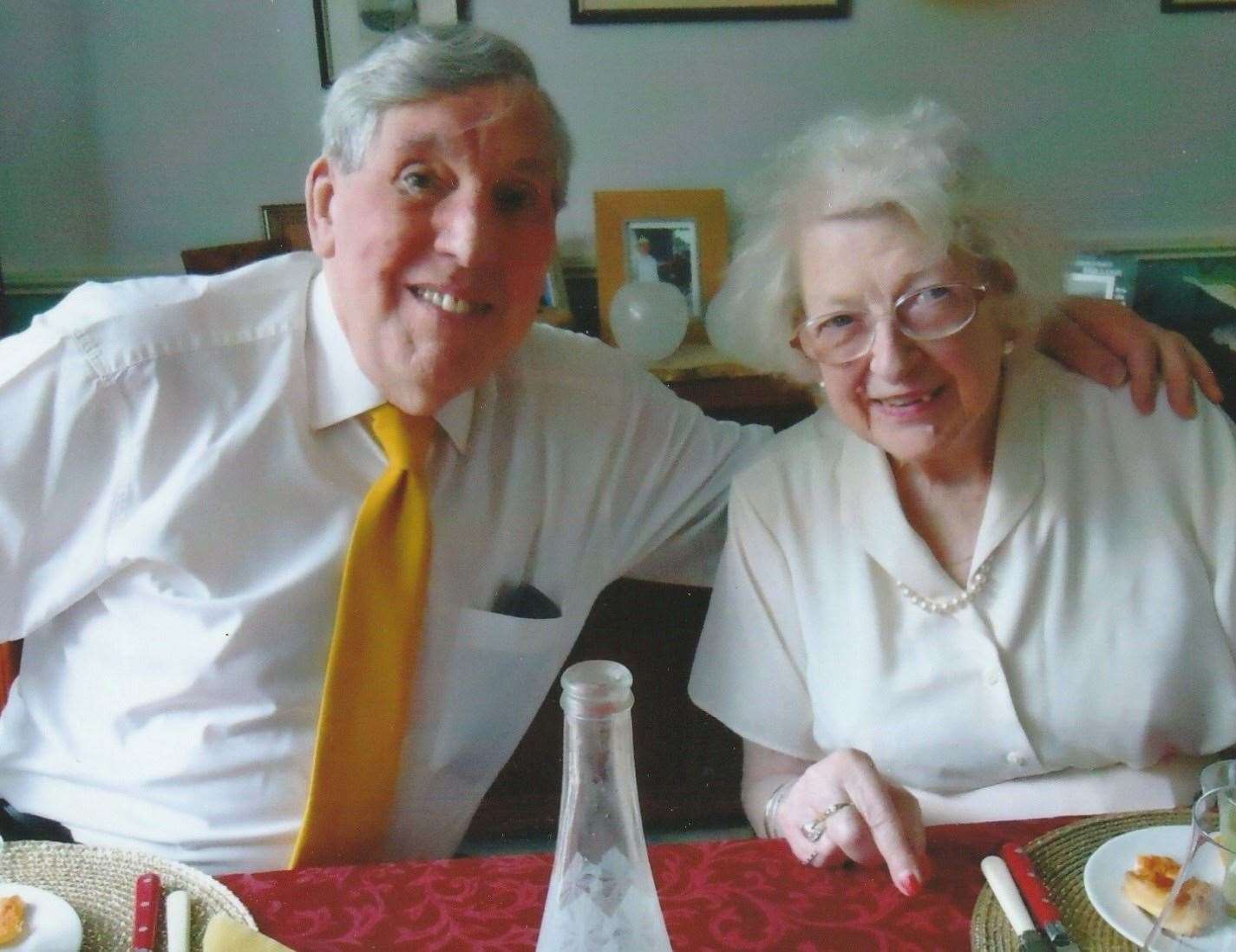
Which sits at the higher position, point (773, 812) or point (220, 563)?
point (220, 563)

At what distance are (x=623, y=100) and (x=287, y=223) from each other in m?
0.80

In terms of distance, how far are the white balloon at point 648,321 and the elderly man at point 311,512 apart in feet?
3.52

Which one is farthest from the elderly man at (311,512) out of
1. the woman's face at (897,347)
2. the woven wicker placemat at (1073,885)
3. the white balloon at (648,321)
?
the white balloon at (648,321)

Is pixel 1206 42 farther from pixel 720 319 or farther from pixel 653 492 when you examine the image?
pixel 653 492

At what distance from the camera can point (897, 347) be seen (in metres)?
1.25

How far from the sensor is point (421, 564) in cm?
121

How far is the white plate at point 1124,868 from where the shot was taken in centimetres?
86

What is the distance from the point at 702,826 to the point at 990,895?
168cm

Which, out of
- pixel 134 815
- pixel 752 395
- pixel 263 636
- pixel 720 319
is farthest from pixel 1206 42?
pixel 134 815

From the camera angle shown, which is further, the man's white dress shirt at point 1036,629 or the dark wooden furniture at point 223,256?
the dark wooden furniture at point 223,256

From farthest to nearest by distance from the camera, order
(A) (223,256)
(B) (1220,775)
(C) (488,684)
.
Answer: (A) (223,256)
(C) (488,684)
(B) (1220,775)

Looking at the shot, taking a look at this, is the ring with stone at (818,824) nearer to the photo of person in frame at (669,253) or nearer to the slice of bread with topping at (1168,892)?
the slice of bread with topping at (1168,892)

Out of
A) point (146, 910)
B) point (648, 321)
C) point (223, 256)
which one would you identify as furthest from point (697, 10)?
point (146, 910)

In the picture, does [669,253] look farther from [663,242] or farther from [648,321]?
[648,321]
